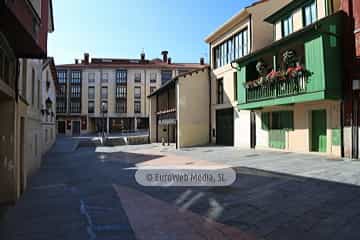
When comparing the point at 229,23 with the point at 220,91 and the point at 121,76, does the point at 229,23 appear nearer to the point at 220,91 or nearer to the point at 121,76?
the point at 220,91

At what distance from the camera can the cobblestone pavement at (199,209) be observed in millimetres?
4488

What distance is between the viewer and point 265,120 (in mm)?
16766

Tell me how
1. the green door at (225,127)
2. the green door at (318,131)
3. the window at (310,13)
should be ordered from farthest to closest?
the green door at (225,127)
the window at (310,13)
the green door at (318,131)

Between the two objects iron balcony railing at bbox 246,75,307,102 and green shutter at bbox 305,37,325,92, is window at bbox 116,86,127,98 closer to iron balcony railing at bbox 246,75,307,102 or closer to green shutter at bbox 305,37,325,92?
iron balcony railing at bbox 246,75,307,102

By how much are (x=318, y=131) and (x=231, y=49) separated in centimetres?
964

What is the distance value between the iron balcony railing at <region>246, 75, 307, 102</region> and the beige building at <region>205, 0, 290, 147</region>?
2.50 meters

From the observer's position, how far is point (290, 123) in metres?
14.7

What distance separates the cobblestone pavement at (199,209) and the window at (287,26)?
925cm

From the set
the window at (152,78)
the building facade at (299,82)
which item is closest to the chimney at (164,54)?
the window at (152,78)

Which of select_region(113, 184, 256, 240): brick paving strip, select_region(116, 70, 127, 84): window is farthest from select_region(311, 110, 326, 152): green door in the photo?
select_region(116, 70, 127, 84): window

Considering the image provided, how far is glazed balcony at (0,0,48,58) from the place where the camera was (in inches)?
148

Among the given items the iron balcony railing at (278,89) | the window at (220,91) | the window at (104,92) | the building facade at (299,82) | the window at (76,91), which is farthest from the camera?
the window at (104,92)

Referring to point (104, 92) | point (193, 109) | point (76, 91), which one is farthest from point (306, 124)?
point (76, 91)

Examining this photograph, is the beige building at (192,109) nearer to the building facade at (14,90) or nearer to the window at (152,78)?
the building facade at (14,90)
